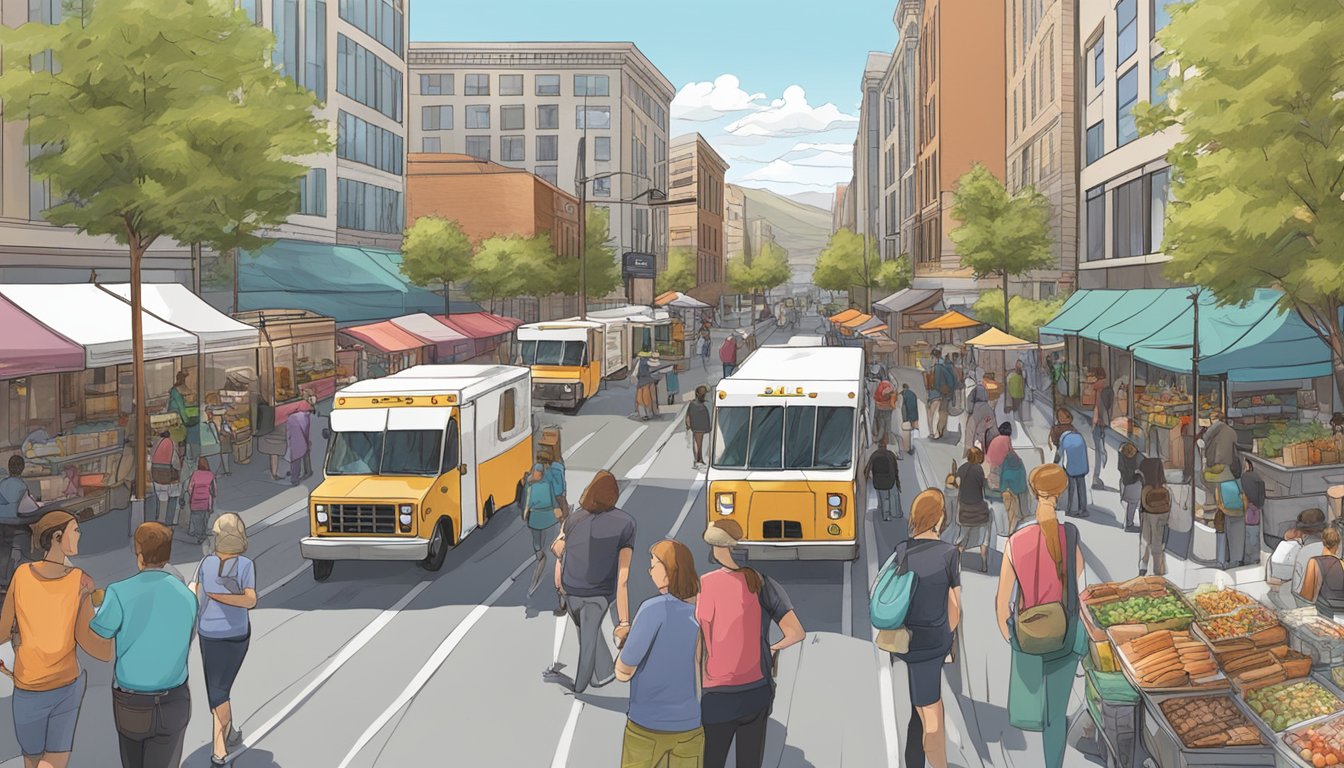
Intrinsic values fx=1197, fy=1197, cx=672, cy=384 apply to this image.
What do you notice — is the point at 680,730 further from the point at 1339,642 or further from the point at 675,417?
the point at 675,417

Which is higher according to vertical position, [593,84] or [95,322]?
[593,84]

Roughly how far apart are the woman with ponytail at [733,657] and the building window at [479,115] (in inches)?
4119

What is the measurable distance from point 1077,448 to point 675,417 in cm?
1674

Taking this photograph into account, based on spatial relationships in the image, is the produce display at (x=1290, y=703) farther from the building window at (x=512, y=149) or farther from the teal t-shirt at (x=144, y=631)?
the building window at (x=512, y=149)

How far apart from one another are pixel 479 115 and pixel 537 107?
5.25m

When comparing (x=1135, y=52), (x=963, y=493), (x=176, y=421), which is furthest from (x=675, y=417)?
(x=963, y=493)

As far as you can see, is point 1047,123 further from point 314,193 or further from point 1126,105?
point 314,193

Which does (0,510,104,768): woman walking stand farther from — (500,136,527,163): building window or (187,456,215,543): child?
(500,136,527,163): building window

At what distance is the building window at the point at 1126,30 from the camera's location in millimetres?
33875

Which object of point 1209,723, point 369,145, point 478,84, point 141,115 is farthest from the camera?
point 478,84

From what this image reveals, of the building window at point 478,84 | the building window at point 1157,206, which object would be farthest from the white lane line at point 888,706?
the building window at point 478,84

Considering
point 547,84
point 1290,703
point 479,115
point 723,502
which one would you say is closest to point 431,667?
point 723,502

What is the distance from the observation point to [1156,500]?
1366 cm

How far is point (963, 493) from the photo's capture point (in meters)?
14.6
